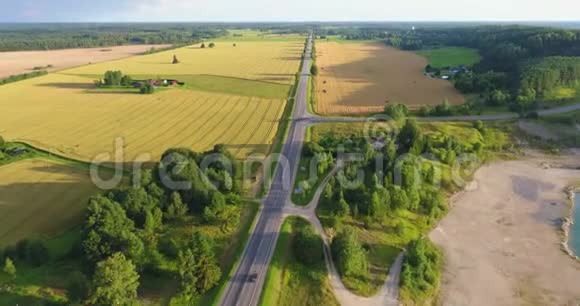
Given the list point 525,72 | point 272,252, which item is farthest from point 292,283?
point 525,72

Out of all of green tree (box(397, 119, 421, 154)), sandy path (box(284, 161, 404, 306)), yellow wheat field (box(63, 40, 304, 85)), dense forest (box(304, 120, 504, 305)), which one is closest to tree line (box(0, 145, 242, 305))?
sandy path (box(284, 161, 404, 306))

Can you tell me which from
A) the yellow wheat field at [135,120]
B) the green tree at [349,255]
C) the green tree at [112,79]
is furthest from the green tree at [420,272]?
the green tree at [112,79]

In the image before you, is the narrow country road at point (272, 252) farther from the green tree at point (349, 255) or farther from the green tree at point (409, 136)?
the green tree at point (409, 136)

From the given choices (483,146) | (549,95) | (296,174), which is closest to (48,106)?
(296,174)

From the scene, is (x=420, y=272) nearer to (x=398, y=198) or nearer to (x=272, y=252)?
(x=398, y=198)

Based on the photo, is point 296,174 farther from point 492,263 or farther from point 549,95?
point 549,95

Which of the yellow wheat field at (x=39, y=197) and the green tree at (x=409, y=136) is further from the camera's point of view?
the green tree at (x=409, y=136)

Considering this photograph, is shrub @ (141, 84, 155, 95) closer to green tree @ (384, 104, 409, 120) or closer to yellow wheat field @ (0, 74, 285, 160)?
yellow wheat field @ (0, 74, 285, 160)
